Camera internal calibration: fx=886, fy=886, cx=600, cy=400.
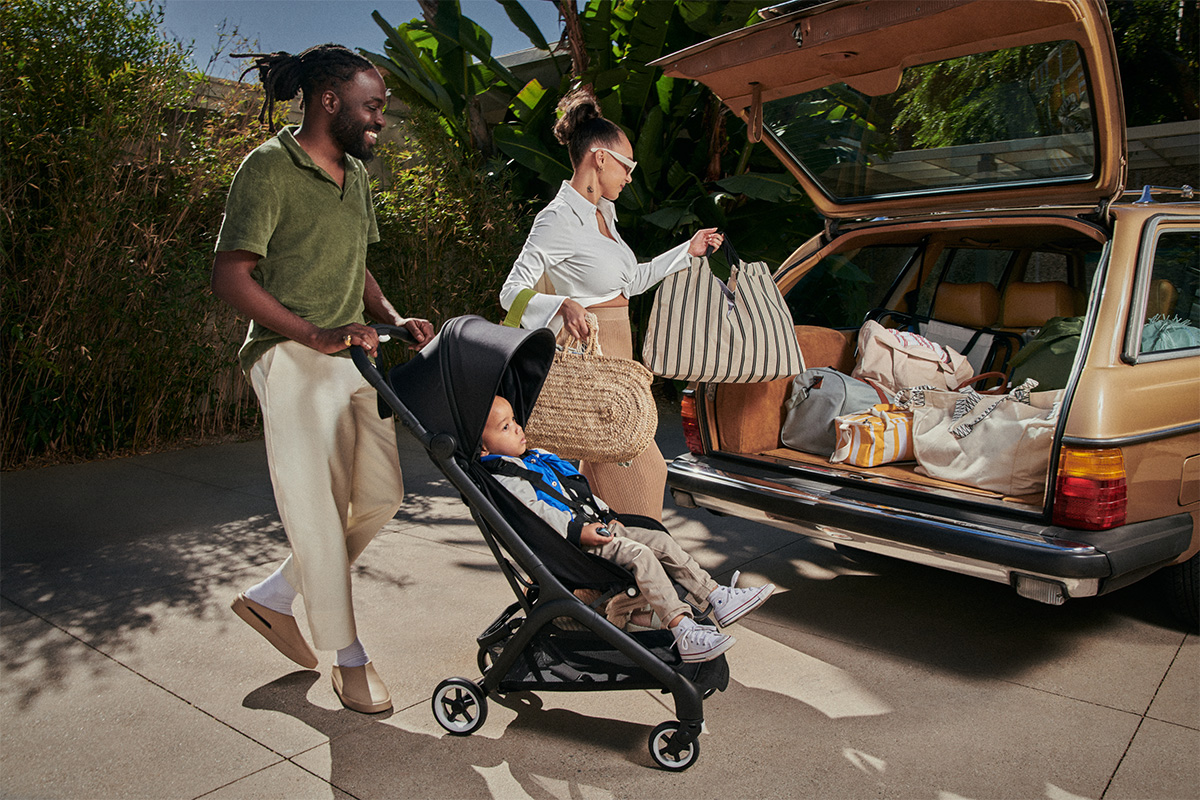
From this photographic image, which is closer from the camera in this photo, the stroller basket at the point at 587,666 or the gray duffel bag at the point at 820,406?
the stroller basket at the point at 587,666

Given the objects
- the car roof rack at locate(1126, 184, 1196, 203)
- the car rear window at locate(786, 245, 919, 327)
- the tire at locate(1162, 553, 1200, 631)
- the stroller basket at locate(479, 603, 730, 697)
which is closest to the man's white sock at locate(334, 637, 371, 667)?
the stroller basket at locate(479, 603, 730, 697)

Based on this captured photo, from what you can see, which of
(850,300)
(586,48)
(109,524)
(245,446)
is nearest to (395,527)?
(109,524)

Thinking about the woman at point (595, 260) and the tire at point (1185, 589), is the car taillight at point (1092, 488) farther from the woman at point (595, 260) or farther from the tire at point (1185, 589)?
the woman at point (595, 260)

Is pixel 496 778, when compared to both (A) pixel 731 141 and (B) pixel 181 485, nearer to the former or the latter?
(B) pixel 181 485

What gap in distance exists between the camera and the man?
2.64 meters

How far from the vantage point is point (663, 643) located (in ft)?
8.98

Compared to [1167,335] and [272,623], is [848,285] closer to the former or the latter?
[1167,335]

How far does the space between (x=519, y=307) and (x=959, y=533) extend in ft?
5.69

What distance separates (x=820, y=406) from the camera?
14.0 feet

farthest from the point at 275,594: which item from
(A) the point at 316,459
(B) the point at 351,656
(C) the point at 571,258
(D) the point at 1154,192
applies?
(D) the point at 1154,192

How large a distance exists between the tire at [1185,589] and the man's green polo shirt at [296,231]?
3278mm

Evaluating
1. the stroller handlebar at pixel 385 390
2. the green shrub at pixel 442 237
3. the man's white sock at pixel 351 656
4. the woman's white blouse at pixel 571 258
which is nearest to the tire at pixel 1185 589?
the woman's white blouse at pixel 571 258

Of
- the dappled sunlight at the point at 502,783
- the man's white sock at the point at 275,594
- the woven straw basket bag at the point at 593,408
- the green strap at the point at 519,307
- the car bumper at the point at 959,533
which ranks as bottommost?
the dappled sunlight at the point at 502,783

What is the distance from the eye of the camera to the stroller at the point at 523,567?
2.52 meters
